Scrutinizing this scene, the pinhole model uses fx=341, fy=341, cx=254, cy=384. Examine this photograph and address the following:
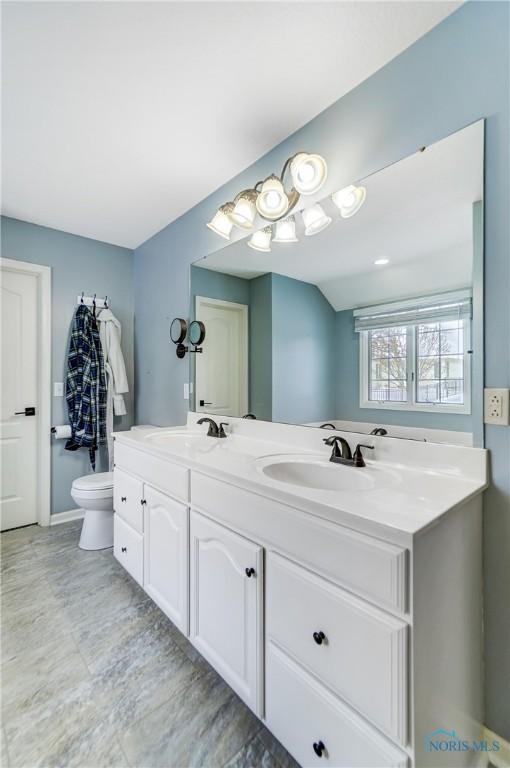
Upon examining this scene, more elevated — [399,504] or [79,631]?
[399,504]

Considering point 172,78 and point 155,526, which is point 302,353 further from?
point 172,78

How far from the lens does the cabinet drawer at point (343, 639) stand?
750 mm

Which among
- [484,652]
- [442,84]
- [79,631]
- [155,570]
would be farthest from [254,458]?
[442,84]

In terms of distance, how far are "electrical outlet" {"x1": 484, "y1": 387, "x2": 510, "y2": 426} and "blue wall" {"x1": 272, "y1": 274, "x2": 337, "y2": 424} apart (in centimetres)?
58

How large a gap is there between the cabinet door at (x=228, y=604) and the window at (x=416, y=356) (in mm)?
762

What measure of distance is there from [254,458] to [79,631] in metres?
1.16

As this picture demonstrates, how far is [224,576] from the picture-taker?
3.97ft

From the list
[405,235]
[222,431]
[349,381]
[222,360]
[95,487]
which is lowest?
[95,487]

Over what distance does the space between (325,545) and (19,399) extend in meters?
2.70

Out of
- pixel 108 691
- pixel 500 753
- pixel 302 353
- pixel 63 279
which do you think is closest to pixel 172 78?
pixel 302 353

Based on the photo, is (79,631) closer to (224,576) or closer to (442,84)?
(224,576)

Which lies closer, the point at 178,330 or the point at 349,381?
the point at 349,381

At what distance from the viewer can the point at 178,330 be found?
8.09 feet

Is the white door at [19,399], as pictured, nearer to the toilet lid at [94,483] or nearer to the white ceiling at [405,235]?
the toilet lid at [94,483]
